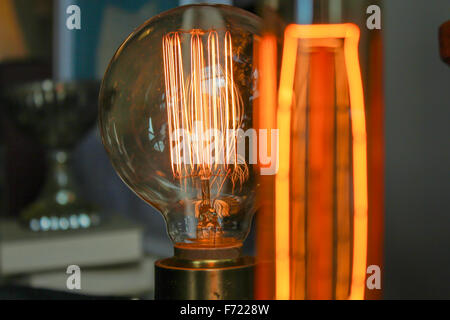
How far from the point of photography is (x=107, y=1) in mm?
1704

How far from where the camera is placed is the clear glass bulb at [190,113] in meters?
0.45

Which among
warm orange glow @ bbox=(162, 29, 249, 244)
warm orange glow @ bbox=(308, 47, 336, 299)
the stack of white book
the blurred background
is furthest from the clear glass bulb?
the stack of white book

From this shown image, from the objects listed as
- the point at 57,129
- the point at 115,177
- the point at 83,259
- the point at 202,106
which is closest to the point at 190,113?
the point at 202,106

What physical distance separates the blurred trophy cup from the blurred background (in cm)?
5

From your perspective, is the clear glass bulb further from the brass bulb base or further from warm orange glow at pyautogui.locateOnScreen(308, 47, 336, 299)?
warm orange glow at pyautogui.locateOnScreen(308, 47, 336, 299)

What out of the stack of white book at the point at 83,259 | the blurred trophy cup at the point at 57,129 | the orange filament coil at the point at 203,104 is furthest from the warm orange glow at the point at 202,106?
the blurred trophy cup at the point at 57,129

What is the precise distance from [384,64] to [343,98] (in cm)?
24

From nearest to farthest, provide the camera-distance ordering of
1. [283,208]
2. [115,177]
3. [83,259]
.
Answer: [283,208]
[83,259]
[115,177]

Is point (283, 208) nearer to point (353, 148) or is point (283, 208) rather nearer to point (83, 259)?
point (353, 148)

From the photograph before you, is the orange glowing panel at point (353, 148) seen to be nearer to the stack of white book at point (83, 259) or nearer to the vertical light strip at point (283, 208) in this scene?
the vertical light strip at point (283, 208)

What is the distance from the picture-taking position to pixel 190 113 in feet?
1.49

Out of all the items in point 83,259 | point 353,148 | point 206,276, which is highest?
point 353,148

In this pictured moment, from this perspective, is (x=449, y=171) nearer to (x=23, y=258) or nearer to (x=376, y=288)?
(x=376, y=288)

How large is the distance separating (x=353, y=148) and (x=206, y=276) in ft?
0.63
